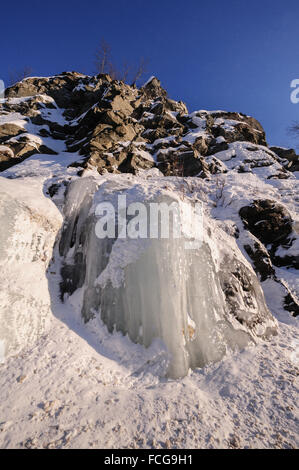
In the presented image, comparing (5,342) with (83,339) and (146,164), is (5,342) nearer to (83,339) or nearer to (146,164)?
(83,339)

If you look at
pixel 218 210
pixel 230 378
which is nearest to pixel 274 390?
pixel 230 378

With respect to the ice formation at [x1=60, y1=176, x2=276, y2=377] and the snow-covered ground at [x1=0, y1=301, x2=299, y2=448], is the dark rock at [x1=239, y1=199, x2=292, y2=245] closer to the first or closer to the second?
the ice formation at [x1=60, y1=176, x2=276, y2=377]

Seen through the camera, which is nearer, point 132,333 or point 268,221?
point 132,333

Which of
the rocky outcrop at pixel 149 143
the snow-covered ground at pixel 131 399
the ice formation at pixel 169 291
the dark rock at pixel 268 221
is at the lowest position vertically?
the snow-covered ground at pixel 131 399

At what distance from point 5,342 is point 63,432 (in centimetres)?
181

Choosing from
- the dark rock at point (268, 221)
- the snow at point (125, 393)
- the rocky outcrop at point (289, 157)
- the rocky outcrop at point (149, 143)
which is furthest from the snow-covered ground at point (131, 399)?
the rocky outcrop at point (289, 157)

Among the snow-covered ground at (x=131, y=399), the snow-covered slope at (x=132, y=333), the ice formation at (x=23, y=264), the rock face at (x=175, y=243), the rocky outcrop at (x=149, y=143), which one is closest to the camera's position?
the snow-covered ground at (x=131, y=399)

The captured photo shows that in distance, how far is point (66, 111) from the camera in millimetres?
27344

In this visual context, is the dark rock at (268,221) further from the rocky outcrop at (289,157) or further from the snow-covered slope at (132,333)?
the rocky outcrop at (289,157)


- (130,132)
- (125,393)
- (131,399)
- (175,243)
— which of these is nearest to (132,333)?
(125,393)

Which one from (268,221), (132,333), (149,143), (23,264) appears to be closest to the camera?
(132,333)

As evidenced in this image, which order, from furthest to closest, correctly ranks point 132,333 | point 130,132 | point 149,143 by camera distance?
point 149,143 < point 130,132 < point 132,333

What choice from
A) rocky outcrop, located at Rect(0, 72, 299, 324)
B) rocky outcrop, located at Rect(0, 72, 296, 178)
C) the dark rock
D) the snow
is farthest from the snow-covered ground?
rocky outcrop, located at Rect(0, 72, 296, 178)

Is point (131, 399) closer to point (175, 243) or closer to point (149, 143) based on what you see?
point (175, 243)
